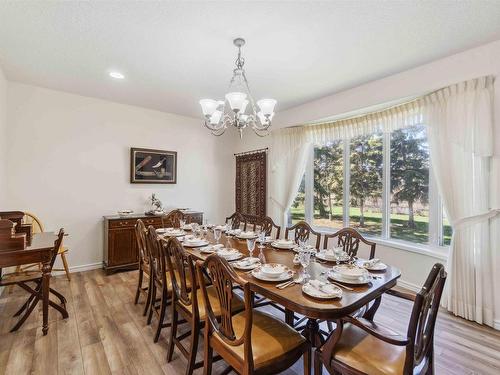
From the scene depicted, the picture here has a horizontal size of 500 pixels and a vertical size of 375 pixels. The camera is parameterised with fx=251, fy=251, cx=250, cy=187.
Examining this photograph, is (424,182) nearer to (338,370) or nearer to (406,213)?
(406,213)

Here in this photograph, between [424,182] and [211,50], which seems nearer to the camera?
[211,50]

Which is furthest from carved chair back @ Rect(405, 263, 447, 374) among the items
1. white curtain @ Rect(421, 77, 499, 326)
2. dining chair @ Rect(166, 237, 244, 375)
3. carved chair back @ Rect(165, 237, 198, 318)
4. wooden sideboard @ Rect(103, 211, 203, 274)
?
wooden sideboard @ Rect(103, 211, 203, 274)

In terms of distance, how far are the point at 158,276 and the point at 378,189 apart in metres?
3.15

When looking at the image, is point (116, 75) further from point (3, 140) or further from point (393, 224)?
point (393, 224)

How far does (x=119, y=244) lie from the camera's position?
3945 mm

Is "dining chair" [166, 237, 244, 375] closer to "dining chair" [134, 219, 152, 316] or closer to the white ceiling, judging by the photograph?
"dining chair" [134, 219, 152, 316]

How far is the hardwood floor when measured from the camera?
6.34 feet

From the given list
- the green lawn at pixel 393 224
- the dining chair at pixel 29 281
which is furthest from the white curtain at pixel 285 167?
the dining chair at pixel 29 281

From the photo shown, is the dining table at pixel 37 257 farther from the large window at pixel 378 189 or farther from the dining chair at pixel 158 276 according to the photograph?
the large window at pixel 378 189

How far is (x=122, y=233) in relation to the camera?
156 inches

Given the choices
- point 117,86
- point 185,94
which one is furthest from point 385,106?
point 117,86

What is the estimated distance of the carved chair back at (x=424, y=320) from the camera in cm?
121

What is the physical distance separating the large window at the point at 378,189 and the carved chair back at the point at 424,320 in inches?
85.8

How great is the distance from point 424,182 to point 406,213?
1.55 ft
